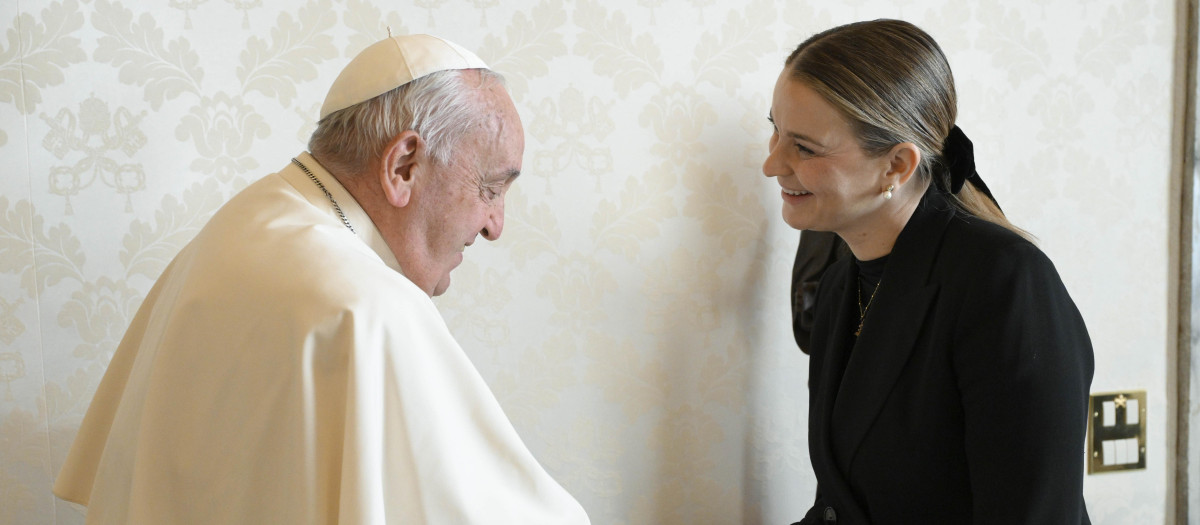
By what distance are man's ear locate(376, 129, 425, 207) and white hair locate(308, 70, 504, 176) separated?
0.01 metres

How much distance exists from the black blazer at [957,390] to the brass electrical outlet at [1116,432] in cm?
97

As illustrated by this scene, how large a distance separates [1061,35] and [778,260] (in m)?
0.91

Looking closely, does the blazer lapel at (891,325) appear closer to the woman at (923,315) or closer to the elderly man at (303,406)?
the woman at (923,315)

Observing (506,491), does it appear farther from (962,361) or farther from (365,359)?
(962,361)

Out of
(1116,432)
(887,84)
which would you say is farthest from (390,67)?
(1116,432)

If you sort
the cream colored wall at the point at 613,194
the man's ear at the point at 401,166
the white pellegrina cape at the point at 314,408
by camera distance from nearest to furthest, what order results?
1. the white pellegrina cape at the point at 314,408
2. the man's ear at the point at 401,166
3. the cream colored wall at the point at 613,194

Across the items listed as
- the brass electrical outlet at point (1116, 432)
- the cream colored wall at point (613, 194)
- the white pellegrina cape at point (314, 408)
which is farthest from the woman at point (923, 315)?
the brass electrical outlet at point (1116, 432)

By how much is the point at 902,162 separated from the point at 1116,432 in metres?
1.37

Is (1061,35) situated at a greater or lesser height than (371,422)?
greater

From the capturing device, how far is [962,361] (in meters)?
1.42

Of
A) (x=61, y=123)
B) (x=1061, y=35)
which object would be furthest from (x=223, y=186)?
(x=1061, y=35)

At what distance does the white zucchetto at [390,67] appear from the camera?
49.8 inches

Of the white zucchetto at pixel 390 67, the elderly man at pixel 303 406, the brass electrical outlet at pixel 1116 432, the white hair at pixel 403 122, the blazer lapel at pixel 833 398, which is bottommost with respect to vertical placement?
the brass electrical outlet at pixel 1116 432

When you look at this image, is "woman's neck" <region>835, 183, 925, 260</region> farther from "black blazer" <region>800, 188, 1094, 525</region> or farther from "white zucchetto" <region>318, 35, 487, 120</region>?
"white zucchetto" <region>318, 35, 487, 120</region>
